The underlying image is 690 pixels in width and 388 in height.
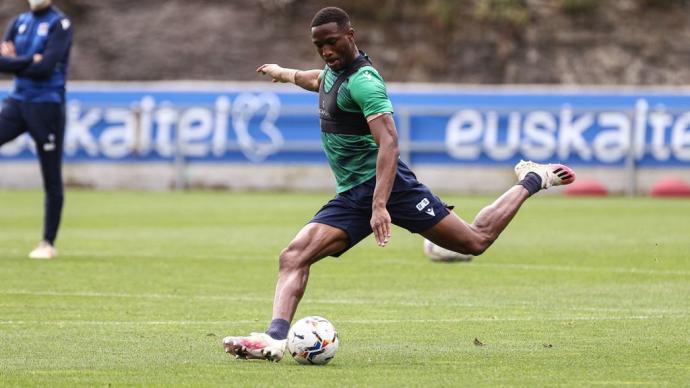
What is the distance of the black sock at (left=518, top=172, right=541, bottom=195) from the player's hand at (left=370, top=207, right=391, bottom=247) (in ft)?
6.54

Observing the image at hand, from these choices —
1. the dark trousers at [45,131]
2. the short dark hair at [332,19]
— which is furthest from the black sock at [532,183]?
the dark trousers at [45,131]

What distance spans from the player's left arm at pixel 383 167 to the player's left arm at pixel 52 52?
703cm

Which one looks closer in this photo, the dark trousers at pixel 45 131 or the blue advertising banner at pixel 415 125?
the dark trousers at pixel 45 131

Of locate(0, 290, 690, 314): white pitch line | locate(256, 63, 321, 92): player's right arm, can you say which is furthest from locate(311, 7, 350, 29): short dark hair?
locate(0, 290, 690, 314): white pitch line

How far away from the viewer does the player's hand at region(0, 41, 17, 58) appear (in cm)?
1509

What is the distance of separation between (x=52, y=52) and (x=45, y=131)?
32.2 inches

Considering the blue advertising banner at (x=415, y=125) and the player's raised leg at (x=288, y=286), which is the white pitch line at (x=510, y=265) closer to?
the player's raised leg at (x=288, y=286)

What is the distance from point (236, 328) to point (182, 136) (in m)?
19.7

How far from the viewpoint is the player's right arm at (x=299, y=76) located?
1007 cm

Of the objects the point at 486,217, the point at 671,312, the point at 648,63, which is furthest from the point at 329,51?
the point at 648,63

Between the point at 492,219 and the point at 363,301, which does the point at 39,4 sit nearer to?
the point at 363,301

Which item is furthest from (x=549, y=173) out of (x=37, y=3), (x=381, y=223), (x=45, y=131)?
(x=37, y=3)

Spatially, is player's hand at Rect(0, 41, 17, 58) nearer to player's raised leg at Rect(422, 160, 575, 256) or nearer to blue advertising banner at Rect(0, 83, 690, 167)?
player's raised leg at Rect(422, 160, 575, 256)

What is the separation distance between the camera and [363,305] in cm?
1188
